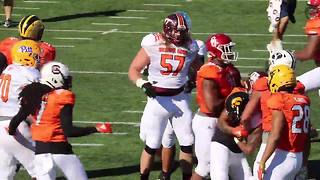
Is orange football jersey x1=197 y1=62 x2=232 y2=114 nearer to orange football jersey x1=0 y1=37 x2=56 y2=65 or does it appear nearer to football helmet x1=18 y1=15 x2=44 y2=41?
orange football jersey x1=0 y1=37 x2=56 y2=65

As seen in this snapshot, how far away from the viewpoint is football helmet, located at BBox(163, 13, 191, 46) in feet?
38.8

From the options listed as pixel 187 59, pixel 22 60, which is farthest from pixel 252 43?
pixel 22 60

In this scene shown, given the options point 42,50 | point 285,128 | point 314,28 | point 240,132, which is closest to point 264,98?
point 240,132

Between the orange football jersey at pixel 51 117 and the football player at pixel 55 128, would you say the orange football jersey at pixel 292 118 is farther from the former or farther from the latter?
the orange football jersey at pixel 51 117

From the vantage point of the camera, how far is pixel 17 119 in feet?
35.0

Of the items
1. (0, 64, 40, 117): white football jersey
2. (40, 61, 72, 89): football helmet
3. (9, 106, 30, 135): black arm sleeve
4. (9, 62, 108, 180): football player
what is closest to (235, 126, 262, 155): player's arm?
(9, 62, 108, 180): football player

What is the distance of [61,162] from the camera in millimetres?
10156

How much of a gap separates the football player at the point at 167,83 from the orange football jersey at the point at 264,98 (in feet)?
4.67

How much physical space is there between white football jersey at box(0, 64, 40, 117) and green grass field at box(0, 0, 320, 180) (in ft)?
5.29

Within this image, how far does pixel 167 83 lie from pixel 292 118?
8.47ft

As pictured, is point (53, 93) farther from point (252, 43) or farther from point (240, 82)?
point (252, 43)

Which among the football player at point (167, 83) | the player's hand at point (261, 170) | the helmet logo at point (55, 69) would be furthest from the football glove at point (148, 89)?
the player's hand at point (261, 170)

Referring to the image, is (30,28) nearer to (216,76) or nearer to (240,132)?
(216,76)

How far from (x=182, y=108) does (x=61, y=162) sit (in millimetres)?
2228
